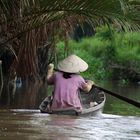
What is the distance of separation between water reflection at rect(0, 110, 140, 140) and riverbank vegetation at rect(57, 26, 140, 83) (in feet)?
79.4

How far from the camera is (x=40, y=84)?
21.2 m

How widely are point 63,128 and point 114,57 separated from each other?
2801cm

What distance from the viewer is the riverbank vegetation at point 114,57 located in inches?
1303

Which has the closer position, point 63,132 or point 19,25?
point 63,132

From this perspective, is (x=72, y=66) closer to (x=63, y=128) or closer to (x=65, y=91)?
(x=65, y=91)

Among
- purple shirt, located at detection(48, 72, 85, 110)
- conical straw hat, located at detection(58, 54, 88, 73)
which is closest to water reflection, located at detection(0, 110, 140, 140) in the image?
purple shirt, located at detection(48, 72, 85, 110)

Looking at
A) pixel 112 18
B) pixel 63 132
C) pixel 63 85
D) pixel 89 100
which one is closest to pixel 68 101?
pixel 63 85

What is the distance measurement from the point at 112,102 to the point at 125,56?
52.0 feet

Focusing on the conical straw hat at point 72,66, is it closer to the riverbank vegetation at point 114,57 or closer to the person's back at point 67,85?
the person's back at point 67,85

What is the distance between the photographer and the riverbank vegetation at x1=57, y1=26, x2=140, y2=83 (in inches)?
1303

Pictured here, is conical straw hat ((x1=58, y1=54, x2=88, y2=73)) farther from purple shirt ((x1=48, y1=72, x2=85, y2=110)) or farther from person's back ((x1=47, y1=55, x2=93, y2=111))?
purple shirt ((x1=48, y1=72, x2=85, y2=110))

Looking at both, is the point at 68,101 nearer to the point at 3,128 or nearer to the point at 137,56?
the point at 3,128

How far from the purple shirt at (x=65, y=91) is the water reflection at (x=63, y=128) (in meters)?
0.83

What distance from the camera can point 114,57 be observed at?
1359 inches
